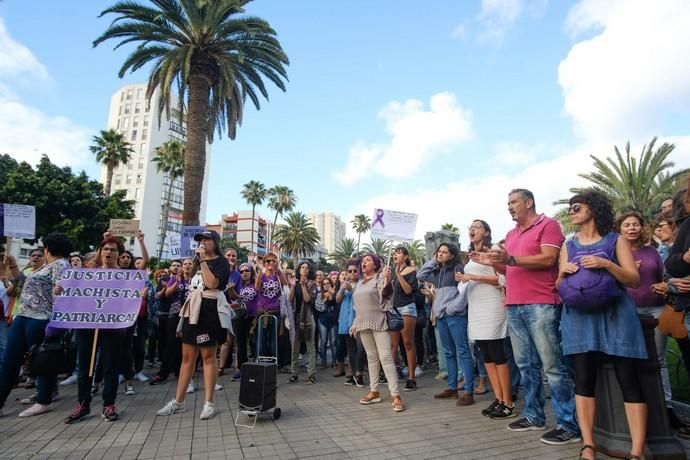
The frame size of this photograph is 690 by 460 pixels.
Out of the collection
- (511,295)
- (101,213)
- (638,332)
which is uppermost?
(101,213)

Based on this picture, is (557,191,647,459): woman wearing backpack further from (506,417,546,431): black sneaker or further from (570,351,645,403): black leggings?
Result: (506,417,546,431): black sneaker

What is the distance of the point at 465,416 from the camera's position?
15.4 ft

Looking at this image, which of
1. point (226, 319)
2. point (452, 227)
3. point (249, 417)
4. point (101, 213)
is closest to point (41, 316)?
point (226, 319)

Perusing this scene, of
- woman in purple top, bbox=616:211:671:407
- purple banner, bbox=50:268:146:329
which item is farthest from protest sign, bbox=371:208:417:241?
purple banner, bbox=50:268:146:329

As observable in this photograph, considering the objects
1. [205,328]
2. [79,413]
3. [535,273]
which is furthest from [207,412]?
[535,273]

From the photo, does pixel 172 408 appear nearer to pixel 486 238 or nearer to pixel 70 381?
pixel 70 381

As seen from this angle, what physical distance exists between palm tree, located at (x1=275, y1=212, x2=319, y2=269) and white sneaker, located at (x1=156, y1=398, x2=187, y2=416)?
65.7 metres

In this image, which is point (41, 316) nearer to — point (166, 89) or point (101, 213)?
point (166, 89)

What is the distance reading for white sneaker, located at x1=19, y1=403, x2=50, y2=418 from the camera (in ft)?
15.7

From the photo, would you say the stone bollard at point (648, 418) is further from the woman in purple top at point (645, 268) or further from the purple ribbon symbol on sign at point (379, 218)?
the purple ribbon symbol on sign at point (379, 218)

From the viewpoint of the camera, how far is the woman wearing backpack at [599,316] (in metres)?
3.08

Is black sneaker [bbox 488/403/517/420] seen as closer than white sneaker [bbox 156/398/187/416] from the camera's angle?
Yes

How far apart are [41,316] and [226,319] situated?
2312 millimetres

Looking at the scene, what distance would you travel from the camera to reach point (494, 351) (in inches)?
183
